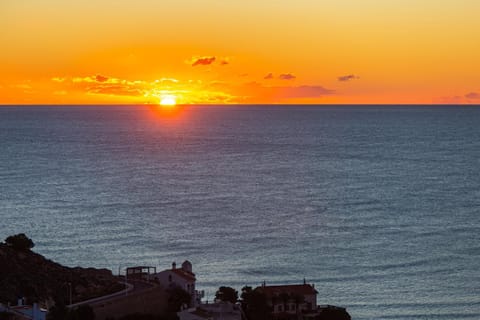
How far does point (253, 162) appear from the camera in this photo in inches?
5910

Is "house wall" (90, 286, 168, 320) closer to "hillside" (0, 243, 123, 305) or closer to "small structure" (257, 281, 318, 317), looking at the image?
"hillside" (0, 243, 123, 305)

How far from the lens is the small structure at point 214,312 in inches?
1617

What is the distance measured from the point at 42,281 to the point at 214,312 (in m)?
10.3

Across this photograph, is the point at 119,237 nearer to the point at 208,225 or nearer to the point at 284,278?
the point at 208,225

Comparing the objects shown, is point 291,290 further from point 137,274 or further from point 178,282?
point 137,274

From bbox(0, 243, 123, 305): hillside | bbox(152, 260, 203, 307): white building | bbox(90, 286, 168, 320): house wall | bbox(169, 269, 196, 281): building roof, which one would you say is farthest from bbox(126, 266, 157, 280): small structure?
bbox(90, 286, 168, 320): house wall

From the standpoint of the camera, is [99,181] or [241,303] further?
[99,181]

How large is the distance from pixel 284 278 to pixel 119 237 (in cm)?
1789

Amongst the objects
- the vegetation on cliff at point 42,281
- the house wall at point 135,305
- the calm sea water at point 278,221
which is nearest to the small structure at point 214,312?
the house wall at point 135,305

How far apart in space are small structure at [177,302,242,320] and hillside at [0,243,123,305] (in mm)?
5200

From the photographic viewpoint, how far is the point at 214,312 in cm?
4275

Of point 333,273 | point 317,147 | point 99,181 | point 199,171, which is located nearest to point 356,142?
point 317,147

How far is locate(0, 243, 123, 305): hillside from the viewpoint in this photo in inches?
1746

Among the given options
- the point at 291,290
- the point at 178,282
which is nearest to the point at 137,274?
the point at 178,282
